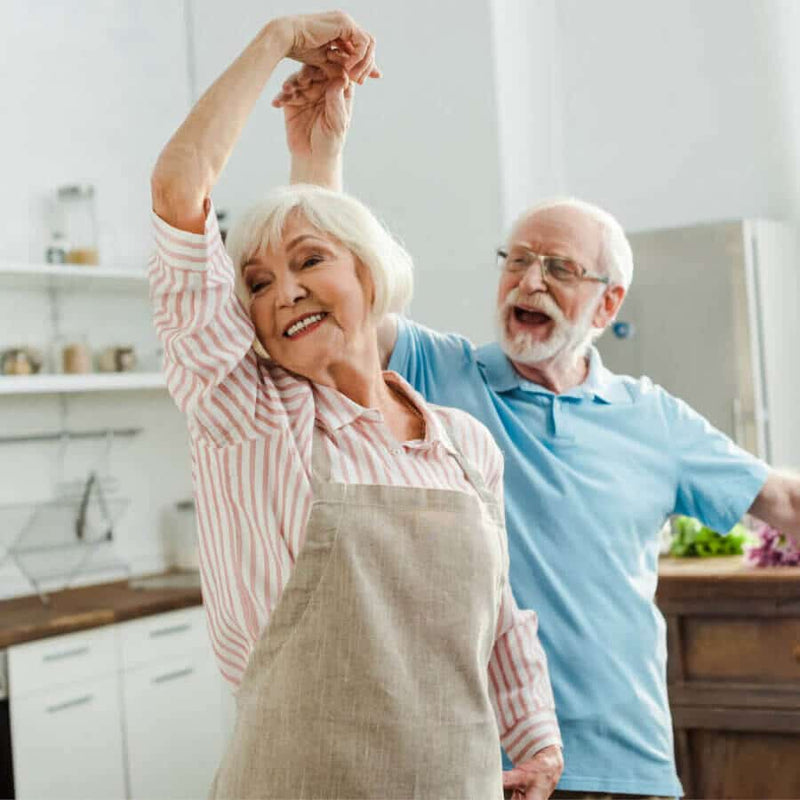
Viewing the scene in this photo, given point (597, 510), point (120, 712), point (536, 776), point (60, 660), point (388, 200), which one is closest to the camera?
point (536, 776)

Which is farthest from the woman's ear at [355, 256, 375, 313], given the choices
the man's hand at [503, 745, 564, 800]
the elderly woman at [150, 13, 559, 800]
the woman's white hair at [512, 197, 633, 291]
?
the woman's white hair at [512, 197, 633, 291]

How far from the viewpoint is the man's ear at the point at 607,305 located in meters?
2.18

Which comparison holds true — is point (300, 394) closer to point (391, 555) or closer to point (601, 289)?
point (391, 555)

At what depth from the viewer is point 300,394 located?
1328mm

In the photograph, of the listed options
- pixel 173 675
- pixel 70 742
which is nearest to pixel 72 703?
pixel 70 742

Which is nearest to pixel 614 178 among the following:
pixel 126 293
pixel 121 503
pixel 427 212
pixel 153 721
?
pixel 427 212

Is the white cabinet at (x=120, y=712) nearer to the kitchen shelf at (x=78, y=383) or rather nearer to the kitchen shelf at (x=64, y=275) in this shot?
the kitchen shelf at (x=78, y=383)

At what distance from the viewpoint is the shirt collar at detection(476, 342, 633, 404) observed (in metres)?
2.04

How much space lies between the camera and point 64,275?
13.5 feet

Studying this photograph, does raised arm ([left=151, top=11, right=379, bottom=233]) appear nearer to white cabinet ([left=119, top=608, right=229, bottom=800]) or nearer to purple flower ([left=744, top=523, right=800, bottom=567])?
purple flower ([left=744, top=523, right=800, bottom=567])

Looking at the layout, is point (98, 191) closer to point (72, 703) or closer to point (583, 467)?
point (72, 703)

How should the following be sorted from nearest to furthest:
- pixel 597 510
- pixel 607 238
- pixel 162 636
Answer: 1. pixel 597 510
2. pixel 607 238
3. pixel 162 636

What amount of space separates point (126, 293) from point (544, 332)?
2.86m

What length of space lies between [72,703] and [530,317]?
217 cm
